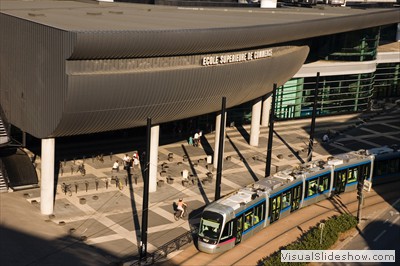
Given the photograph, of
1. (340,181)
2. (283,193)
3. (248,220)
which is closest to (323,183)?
(340,181)

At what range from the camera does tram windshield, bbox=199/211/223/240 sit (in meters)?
40.3

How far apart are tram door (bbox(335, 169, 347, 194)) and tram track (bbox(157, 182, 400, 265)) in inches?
27.8

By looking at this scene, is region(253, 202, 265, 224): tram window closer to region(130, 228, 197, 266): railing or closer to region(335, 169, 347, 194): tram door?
region(130, 228, 197, 266): railing

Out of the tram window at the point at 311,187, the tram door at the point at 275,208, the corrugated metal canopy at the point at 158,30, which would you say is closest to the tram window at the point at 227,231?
the tram door at the point at 275,208

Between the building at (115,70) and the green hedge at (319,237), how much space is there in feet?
44.0

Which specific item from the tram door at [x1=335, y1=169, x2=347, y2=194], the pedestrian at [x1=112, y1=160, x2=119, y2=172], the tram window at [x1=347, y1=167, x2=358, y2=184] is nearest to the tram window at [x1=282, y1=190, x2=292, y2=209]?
the tram door at [x1=335, y1=169, x2=347, y2=194]

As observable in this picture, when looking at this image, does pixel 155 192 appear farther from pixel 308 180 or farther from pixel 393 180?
pixel 393 180

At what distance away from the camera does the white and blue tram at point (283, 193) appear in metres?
40.7

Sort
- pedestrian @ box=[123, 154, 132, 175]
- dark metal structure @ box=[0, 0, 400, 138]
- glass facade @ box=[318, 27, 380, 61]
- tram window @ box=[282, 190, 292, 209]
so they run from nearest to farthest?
dark metal structure @ box=[0, 0, 400, 138] < tram window @ box=[282, 190, 292, 209] < pedestrian @ box=[123, 154, 132, 175] < glass facade @ box=[318, 27, 380, 61]

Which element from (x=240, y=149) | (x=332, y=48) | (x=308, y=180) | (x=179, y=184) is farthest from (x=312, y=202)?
(x=332, y=48)

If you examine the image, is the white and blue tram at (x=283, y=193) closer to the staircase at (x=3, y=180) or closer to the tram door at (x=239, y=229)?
the tram door at (x=239, y=229)

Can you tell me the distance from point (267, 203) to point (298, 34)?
2018 centimetres

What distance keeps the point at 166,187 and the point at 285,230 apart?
440 inches

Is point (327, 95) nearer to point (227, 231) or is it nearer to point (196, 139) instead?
point (196, 139)
